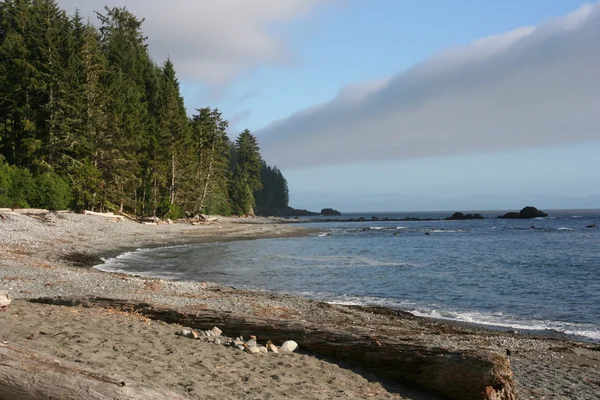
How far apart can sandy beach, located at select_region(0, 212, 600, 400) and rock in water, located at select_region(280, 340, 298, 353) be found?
23cm

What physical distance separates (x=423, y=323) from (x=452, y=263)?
1863 cm

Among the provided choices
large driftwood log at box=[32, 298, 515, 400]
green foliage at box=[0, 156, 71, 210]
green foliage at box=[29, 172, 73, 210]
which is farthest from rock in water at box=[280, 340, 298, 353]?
green foliage at box=[29, 172, 73, 210]

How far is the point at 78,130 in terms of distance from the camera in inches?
1719

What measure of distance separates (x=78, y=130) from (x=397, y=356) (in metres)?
43.2

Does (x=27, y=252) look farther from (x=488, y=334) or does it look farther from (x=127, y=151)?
(x=127, y=151)

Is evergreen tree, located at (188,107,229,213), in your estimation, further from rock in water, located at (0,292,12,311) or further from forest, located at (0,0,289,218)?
rock in water, located at (0,292,12,311)

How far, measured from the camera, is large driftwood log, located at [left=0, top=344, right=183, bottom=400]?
4.38m

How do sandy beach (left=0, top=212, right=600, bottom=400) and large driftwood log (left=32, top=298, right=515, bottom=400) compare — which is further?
large driftwood log (left=32, top=298, right=515, bottom=400)

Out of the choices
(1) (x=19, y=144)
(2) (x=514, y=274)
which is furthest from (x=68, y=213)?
(2) (x=514, y=274)

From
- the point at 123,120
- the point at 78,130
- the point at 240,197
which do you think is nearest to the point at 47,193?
the point at 78,130

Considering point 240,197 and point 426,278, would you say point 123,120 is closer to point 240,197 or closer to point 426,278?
point 426,278

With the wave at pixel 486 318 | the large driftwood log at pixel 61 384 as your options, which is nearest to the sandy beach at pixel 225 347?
the large driftwood log at pixel 61 384

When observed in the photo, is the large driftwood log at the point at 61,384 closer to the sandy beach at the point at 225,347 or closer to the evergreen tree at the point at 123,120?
the sandy beach at the point at 225,347

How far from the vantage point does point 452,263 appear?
30.8 metres
